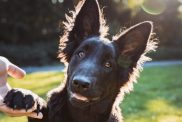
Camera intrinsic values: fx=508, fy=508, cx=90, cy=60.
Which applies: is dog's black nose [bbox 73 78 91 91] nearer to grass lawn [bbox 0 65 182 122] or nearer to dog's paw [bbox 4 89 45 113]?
dog's paw [bbox 4 89 45 113]

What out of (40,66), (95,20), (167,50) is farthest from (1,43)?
(95,20)

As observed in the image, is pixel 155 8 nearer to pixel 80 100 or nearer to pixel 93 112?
pixel 93 112

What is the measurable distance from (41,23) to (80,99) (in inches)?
1216

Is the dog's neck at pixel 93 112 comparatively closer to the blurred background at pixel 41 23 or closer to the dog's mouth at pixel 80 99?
the dog's mouth at pixel 80 99

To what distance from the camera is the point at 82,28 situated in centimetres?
730

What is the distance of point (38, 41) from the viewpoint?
37312mm

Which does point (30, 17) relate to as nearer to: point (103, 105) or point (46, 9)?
A: point (46, 9)

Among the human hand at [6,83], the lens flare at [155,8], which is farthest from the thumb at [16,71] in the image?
the lens flare at [155,8]

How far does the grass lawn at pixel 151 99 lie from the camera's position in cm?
1308

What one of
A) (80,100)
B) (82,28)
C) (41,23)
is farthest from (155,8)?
(80,100)

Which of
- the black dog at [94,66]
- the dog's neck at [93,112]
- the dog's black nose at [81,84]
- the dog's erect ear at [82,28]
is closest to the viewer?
the dog's black nose at [81,84]

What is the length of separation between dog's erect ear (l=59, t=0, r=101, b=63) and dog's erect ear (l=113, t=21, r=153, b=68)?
38cm

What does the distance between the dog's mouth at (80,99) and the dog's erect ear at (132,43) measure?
856mm

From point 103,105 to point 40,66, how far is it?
2652 cm
